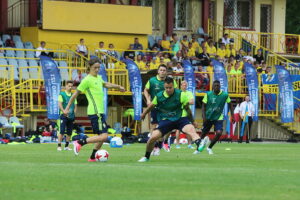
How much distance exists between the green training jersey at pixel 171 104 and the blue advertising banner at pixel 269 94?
24.2 meters

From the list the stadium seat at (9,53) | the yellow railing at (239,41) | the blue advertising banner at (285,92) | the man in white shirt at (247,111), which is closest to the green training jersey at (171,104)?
the man in white shirt at (247,111)

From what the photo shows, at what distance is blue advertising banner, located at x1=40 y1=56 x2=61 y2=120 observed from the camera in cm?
3516

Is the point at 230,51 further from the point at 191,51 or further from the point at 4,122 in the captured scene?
the point at 4,122

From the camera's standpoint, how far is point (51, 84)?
116 ft

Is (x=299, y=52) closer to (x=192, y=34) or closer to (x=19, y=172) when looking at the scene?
(x=192, y=34)

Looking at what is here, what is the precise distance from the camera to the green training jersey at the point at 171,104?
18469 mm

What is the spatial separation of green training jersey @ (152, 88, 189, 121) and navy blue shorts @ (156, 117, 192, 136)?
0.25 ft

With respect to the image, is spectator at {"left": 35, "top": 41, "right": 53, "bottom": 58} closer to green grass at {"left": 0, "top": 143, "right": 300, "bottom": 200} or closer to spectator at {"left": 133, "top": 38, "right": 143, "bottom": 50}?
spectator at {"left": 133, "top": 38, "right": 143, "bottom": 50}

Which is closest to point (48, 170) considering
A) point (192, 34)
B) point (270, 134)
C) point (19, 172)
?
point (19, 172)

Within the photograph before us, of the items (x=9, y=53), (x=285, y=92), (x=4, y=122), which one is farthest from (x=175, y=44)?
(x=4, y=122)

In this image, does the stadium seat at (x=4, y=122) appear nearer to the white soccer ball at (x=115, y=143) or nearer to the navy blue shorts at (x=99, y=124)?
the white soccer ball at (x=115, y=143)

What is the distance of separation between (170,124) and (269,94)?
2435 cm

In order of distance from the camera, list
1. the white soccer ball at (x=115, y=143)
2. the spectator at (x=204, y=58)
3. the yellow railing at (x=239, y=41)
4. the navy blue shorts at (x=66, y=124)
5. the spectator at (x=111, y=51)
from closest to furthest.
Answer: the navy blue shorts at (x=66, y=124)
the white soccer ball at (x=115, y=143)
the spectator at (x=111, y=51)
the spectator at (x=204, y=58)
the yellow railing at (x=239, y=41)

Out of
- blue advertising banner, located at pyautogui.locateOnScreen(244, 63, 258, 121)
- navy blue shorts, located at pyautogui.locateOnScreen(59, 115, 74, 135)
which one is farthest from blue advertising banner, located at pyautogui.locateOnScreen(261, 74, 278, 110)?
navy blue shorts, located at pyautogui.locateOnScreen(59, 115, 74, 135)
